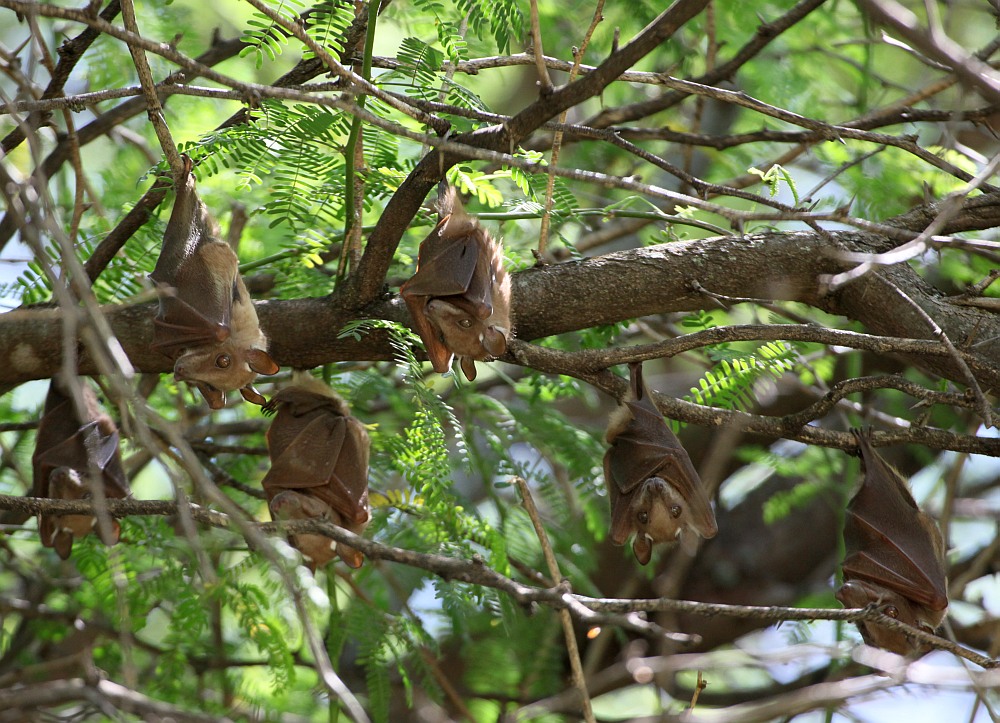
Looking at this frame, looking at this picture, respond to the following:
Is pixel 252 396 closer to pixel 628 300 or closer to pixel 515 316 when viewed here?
pixel 515 316

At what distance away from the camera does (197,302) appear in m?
4.09

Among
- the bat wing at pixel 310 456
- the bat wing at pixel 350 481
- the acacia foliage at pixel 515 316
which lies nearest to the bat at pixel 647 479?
the acacia foliage at pixel 515 316

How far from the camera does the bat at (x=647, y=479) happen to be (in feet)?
14.6

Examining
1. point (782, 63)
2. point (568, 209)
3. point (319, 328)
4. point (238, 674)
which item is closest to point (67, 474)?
point (319, 328)

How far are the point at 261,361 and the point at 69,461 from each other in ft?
4.45

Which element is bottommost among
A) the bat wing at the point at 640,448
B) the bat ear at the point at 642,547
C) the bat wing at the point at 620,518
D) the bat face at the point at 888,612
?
the bat face at the point at 888,612

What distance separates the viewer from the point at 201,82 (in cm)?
688

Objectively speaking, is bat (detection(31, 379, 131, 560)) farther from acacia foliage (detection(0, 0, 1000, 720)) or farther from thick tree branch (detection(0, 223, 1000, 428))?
thick tree branch (detection(0, 223, 1000, 428))

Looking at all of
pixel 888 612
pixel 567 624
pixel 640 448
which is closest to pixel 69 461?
pixel 567 624

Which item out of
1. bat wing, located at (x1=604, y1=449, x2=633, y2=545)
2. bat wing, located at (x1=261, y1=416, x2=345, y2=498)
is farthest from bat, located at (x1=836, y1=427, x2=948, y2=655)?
bat wing, located at (x1=261, y1=416, x2=345, y2=498)

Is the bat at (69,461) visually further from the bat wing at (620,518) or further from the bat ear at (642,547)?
the bat ear at (642,547)

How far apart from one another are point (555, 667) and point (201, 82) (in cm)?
491

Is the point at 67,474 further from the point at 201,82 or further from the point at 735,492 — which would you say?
the point at 735,492

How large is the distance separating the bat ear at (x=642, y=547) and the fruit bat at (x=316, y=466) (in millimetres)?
1326
